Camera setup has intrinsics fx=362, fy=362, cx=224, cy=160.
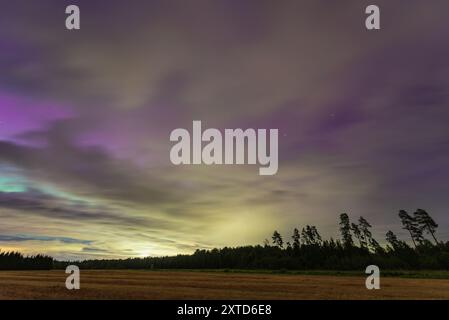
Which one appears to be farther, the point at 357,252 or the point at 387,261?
the point at 357,252
